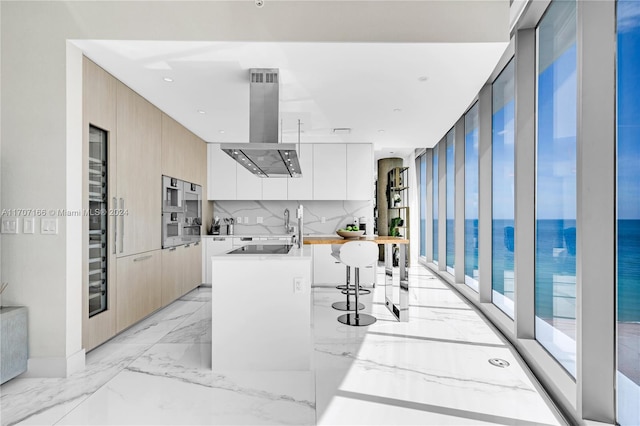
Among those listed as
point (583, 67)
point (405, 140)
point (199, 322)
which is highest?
point (405, 140)

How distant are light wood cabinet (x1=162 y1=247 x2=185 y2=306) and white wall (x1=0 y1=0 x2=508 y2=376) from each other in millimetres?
1508

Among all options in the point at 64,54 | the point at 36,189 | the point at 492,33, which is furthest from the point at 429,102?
the point at 36,189

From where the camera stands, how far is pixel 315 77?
303 cm

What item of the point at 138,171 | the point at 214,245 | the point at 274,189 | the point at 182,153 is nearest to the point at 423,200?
the point at 274,189

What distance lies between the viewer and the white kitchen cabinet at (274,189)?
18.6 feet

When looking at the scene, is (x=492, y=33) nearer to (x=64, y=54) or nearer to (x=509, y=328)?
(x=509, y=328)

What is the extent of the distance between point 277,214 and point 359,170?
161cm

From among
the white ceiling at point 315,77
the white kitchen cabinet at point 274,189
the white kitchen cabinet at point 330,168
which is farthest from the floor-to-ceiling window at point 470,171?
the white kitchen cabinet at point 274,189

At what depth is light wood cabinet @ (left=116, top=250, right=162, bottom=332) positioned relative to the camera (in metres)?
3.16

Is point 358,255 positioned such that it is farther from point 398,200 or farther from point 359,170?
point 398,200

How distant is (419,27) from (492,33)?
0.54 metres

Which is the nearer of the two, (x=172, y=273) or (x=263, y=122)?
(x=263, y=122)

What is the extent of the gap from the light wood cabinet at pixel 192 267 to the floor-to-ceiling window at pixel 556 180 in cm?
411

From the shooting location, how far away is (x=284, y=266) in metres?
2.58
